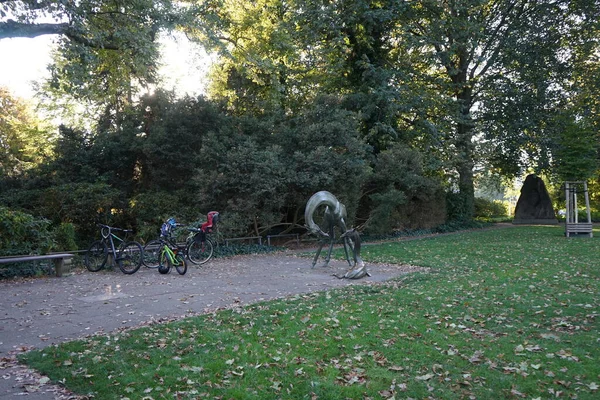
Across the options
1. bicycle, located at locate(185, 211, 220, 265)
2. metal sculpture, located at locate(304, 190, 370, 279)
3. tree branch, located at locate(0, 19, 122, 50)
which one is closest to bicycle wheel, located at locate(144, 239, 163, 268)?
bicycle, located at locate(185, 211, 220, 265)

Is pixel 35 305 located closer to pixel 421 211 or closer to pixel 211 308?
pixel 211 308

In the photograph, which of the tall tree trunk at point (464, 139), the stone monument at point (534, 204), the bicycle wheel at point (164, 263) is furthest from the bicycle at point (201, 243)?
the stone monument at point (534, 204)

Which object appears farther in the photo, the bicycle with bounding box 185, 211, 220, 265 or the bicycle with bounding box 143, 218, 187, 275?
the bicycle with bounding box 185, 211, 220, 265

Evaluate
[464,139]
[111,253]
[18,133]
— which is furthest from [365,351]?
[18,133]

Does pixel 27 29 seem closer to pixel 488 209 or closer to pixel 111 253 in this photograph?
pixel 111 253

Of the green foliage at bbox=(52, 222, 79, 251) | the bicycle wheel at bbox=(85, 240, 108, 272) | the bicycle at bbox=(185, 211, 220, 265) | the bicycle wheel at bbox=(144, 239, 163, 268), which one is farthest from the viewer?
the bicycle at bbox=(185, 211, 220, 265)

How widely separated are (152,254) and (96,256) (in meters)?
1.39

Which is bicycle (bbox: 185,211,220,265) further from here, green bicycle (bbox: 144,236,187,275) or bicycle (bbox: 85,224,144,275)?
bicycle (bbox: 85,224,144,275)

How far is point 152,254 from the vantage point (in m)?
13.0

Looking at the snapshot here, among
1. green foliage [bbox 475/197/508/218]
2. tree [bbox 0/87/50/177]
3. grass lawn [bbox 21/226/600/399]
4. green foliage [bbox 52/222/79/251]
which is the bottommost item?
grass lawn [bbox 21/226/600/399]

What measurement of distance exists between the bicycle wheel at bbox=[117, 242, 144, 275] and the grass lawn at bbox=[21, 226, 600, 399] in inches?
203

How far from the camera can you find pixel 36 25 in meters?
8.09

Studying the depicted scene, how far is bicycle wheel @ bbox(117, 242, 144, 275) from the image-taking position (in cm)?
1177

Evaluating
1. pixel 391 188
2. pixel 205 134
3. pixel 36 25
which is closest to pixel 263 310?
pixel 36 25
